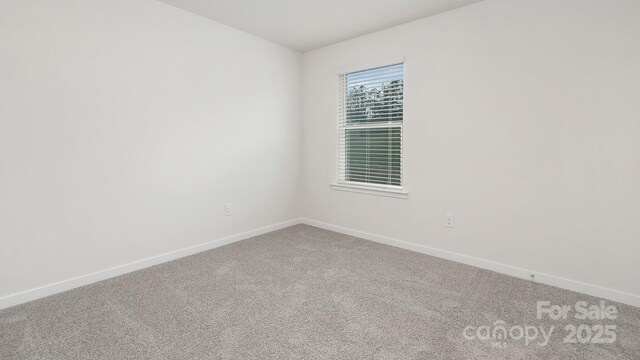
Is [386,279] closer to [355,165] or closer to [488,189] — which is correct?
[488,189]

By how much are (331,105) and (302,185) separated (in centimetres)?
118

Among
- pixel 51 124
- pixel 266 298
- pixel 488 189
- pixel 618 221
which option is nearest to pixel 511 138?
pixel 488 189

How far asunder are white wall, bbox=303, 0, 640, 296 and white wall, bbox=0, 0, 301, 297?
65.3 inches

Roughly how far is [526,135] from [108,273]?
12.0ft

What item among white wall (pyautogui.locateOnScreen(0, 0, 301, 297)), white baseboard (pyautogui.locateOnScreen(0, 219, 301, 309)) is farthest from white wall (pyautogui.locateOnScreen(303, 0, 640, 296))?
white baseboard (pyautogui.locateOnScreen(0, 219, 301, 309))

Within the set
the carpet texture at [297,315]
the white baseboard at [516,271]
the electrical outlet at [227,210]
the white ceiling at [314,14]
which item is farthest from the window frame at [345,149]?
the electrical outlet at [227,210]

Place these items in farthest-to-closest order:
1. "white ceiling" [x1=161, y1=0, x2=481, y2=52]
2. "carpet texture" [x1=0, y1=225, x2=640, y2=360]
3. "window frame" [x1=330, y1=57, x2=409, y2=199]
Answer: "window frame" [x1=330, y1=57, x2=409, y2=199], "white ceiling" [x1=161, y1=0, x2=481, y2=52], "carpet texture" [x1=0, y1=225, x2=640, y2=360]

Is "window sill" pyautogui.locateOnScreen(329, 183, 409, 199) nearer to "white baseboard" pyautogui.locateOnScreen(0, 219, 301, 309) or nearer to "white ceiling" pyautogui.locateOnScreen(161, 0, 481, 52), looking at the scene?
"white baseboard" pyautogui.locateOnScreen(0, 219, 301, 309)

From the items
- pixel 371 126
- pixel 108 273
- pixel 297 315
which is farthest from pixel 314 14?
pixel 108 273

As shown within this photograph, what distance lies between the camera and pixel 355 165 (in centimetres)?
381

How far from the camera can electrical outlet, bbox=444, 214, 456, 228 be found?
2.97m

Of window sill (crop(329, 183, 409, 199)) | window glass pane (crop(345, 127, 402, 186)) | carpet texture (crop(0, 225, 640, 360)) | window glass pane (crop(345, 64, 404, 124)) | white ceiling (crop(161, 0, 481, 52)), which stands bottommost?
carpet texture (crop(0, 225, 640, 360))

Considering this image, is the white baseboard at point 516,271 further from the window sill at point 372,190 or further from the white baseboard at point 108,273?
the white baseboard at point 108,273

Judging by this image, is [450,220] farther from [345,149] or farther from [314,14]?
[314,14]
